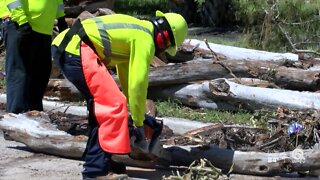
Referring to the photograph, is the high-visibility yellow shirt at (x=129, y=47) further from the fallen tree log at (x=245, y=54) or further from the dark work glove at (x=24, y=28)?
the fallen tree log at (x=245, y=54)

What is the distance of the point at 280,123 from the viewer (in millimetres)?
6879

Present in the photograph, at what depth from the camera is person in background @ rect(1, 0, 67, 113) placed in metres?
7.74

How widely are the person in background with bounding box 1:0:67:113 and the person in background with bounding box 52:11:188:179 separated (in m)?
1.48

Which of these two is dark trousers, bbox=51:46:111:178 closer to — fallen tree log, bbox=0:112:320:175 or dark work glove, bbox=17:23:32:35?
fallen tree log, bbox=0:112:320:175

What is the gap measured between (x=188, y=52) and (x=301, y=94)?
78.4 inches

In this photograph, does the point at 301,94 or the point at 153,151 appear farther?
the point at 301,94

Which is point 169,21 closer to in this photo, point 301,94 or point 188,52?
point 301,94

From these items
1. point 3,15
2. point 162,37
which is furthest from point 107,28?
point 3,15

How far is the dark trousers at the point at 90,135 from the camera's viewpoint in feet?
20.0

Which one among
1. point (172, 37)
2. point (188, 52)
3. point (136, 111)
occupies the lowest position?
point (188, 52)

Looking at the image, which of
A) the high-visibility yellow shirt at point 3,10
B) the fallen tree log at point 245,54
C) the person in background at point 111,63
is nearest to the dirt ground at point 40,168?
the person in background at point 111,63

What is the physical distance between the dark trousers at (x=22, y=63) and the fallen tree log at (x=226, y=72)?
1376mm

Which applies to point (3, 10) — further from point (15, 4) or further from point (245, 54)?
point (245, 54)

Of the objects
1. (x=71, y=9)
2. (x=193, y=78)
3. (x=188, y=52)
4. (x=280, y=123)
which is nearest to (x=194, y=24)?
(x=71, y=9)
